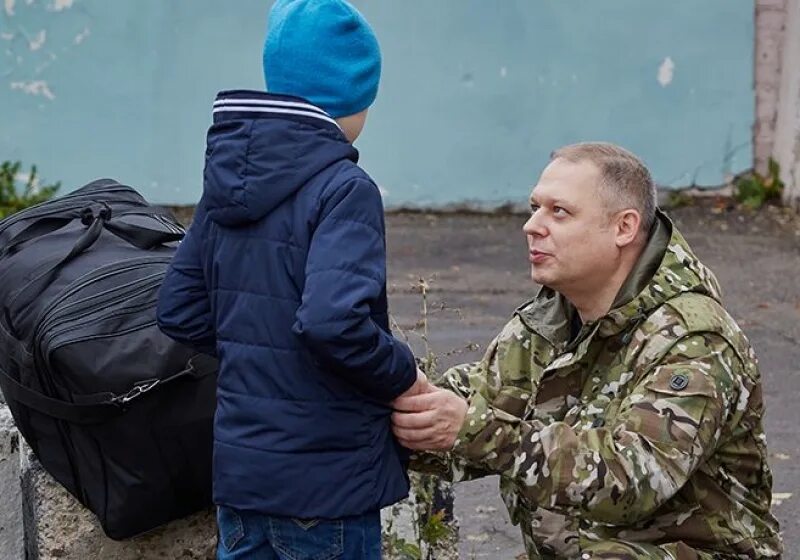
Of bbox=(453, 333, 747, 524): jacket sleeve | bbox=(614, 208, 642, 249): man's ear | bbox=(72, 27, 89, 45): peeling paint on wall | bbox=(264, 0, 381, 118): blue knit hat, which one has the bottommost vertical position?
bbox=(72, 27, 89, 45): peeling paint on wall

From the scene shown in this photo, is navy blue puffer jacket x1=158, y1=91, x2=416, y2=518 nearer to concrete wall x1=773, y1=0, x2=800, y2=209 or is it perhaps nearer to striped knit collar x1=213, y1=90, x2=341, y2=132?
striped knit collar x1=213, y1=90, x2=341, y2=132

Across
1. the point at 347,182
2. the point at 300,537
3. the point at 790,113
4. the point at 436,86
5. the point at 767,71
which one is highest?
the point at 347,182

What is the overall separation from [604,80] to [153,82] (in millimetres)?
2637

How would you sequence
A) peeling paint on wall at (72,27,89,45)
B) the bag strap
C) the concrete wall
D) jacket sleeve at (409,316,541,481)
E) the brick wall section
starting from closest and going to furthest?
the bag strap, jacket sleeve at (409,316,541,481), peeling paint on wall at (72,27,89,45), the concrete wall, the brick wall section

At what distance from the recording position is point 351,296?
238 centimetres

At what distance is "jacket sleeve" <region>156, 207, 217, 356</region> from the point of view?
2.74m

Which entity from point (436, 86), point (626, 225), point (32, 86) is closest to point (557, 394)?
point (626, 225)

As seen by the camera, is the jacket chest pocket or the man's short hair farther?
the jacket chest pocket

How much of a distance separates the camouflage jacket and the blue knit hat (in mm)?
646

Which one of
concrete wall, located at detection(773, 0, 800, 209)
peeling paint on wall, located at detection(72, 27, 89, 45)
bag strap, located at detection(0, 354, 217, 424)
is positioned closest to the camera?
bag strap, located at detection(0, 354, 217, 424)

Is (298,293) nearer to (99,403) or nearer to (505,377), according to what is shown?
(99,403)

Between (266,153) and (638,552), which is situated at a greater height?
(266,153)

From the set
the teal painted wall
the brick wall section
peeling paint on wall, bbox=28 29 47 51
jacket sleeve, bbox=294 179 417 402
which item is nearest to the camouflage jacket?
jacket sleeve, bbox=294 179 417 402

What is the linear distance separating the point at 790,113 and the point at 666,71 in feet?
2.49
